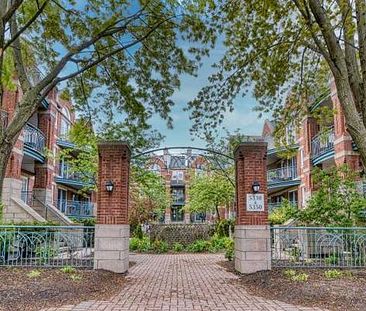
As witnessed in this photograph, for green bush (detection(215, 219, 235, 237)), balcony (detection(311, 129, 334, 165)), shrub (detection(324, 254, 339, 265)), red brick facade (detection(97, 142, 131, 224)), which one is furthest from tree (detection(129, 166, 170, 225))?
shrub (detection(324, 254, 339, 265))

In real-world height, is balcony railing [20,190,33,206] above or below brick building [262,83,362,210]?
below

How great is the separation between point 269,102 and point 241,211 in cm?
368

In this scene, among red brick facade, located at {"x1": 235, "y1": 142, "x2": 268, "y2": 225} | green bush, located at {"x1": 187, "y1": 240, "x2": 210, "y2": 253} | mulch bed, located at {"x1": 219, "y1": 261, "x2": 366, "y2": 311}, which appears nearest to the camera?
mulch bed, located at {"x1": 219, "y1": 261, "x2": 366, "y2": 311}

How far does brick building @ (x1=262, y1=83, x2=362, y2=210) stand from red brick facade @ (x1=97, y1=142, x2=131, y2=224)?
6.01 meters

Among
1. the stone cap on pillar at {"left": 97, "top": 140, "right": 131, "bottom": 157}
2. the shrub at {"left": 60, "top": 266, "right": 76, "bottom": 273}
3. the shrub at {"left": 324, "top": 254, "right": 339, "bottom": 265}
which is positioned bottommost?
the shrub at {"left": 60, "top": 266, "right": 76, "bottom": 273}

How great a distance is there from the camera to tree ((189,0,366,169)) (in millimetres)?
8156

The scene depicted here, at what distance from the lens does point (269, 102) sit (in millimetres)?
12711

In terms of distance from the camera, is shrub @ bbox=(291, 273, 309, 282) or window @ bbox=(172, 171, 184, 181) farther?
window @ bbox=(172, 171, 184, 181)

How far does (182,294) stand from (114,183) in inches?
169

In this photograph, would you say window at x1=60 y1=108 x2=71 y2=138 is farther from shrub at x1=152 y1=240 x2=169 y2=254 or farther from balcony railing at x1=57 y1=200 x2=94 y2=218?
shrub at x1=152 y1=240 x2=169 y2=254

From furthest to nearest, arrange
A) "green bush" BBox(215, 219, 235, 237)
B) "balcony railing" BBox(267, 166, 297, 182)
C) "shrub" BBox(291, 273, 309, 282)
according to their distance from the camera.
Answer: "balcony railing" BBox(267, 166, 297, 182), "green bush" BBox(215, 219, 235, 237), "shrub" BBox(291, 273, 309, 282)

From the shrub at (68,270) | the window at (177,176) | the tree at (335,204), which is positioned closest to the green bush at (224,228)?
the tree at (335,204)

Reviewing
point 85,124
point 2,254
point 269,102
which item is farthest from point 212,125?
point 2,254

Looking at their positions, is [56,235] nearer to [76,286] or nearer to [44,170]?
[76,286]
